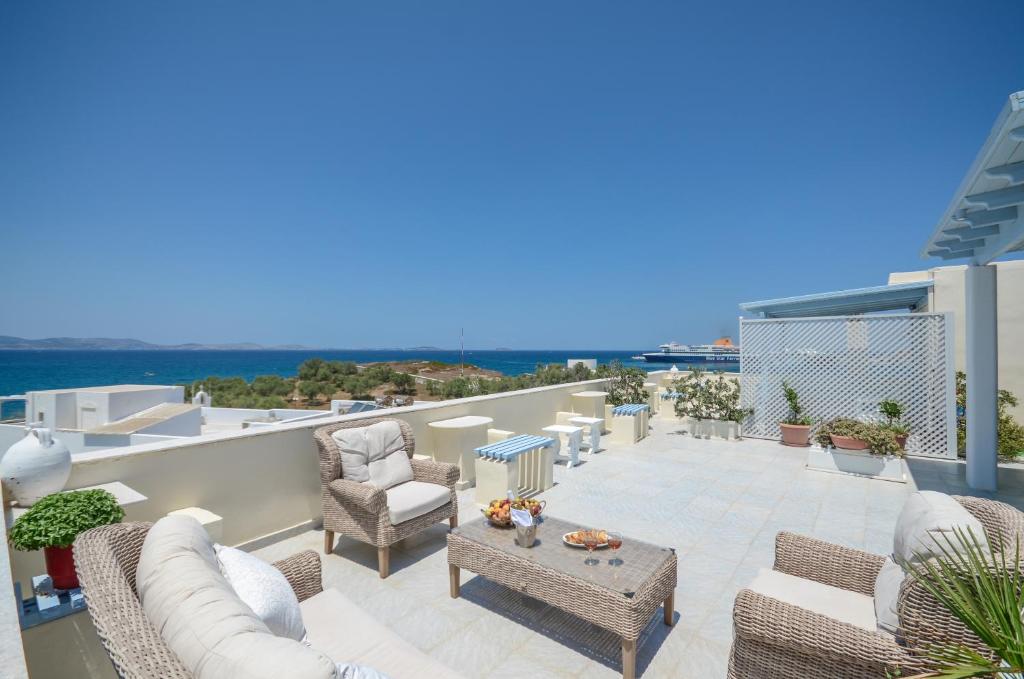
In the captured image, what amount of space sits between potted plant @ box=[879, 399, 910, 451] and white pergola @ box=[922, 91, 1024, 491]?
2.82 ft

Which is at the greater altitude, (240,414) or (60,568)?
(60,568)

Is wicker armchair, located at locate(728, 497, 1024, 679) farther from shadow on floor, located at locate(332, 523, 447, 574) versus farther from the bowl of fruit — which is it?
shadow on floor, located at locate(332, 523, 447, 574)

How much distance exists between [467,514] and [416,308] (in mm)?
52851

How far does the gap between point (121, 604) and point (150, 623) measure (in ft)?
0.37

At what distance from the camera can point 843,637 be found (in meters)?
1.72

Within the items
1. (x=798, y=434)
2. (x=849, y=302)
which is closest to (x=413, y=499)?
(x=798, y=434)

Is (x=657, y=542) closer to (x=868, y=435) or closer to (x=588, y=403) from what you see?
(x=868, y=435)

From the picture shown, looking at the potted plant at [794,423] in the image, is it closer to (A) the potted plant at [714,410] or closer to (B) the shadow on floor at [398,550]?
(A) the potted plant at [714,410]

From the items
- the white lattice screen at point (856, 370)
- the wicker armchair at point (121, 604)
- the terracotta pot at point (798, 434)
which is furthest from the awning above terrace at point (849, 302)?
the wicker armchair at point (121, 604)

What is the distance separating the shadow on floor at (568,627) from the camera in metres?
2.51

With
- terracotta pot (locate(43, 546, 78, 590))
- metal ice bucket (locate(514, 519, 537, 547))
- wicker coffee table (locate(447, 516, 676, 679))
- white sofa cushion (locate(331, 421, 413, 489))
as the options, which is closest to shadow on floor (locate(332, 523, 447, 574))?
white sofa cushion (locate(331, 421, 413, 489))

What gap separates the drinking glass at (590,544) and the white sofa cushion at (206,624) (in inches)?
72.2

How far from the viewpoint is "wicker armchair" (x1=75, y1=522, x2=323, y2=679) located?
97 cm

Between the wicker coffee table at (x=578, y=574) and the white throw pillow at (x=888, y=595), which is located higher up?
the white throw pillow at (x=888, y=595)
